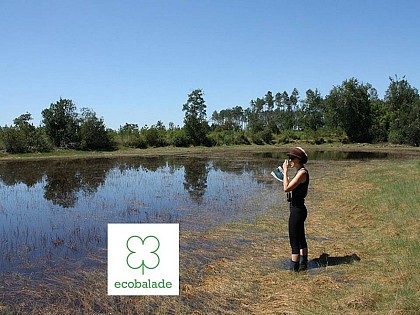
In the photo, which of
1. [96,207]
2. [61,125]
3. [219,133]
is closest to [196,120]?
[219,133]

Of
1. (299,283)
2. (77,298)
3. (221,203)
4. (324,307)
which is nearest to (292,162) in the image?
(299,283)

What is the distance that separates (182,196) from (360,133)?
69.9 m

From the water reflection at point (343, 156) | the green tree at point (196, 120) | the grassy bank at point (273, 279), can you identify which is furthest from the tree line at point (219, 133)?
the grassy bank at point (273, 279)

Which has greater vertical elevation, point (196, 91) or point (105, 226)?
point (196, 91)

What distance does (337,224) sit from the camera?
12.1m

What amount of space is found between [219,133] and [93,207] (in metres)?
64.2

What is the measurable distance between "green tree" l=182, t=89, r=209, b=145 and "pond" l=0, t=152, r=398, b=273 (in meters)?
47.0

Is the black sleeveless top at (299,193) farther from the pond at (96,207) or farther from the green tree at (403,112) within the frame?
the green tree at (403,112)

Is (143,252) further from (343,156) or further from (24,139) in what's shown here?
(24,139)

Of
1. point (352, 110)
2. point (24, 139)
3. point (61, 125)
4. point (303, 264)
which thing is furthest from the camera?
point (352, 110)

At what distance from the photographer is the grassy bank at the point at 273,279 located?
6223mm

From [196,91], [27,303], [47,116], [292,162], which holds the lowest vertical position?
[27,303]

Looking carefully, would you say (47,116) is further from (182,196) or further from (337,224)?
(337,224)

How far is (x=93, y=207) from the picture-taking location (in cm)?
1664
